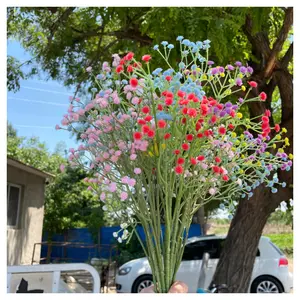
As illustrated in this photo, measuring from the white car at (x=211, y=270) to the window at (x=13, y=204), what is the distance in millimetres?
1953

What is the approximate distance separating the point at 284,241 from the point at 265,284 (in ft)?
22.0

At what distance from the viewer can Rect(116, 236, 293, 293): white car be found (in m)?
5.88

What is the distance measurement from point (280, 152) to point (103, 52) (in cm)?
380

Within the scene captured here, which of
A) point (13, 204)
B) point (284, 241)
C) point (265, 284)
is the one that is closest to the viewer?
point (265, 284)

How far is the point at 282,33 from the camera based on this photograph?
12.1 feet

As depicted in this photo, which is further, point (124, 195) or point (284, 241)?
point (284, 241)

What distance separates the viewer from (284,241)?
39.9 ft

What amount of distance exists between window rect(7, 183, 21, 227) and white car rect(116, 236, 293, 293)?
195 centimetres

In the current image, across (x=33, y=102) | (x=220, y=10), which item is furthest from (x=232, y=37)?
(x=33, y=102)

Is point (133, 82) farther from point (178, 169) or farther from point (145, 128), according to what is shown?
point (178, 169)

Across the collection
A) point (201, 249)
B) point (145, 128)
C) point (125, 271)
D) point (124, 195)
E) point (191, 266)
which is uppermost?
point (145, 128)

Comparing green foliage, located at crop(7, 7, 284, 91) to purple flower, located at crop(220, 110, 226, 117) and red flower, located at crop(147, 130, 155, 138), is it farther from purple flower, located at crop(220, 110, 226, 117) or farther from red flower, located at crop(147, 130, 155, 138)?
red flower, located at crop(147, 130, 155, 138)

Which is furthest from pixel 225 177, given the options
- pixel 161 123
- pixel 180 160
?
pixel 161 123

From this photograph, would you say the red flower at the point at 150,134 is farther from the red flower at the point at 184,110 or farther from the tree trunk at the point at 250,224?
the tree trunk at the point at 250,224
